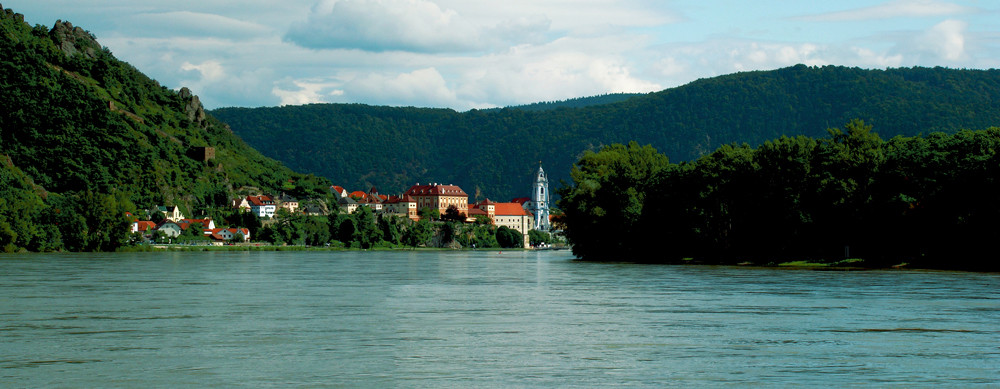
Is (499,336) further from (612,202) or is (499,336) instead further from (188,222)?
(188,222)

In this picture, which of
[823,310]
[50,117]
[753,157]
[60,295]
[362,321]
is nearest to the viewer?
[362,321]

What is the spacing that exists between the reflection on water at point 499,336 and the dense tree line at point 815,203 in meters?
17.8

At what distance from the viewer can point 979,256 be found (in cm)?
7212

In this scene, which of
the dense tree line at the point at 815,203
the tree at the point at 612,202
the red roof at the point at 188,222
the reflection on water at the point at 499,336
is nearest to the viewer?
the reflection on water at the point at 499,336

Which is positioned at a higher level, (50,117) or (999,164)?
(50,117)

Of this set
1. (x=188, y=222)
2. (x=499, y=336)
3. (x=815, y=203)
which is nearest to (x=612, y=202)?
(x=815, y=203)

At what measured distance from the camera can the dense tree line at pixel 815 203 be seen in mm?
71938

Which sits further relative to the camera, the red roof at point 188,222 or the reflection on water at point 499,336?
the red roof at point 188,222

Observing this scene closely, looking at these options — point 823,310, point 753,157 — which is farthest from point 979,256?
point 823,310

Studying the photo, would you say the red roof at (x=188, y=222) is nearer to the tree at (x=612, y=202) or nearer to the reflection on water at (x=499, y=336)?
the tree at (x=612, y=202)

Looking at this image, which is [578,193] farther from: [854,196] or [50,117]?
[50,117]

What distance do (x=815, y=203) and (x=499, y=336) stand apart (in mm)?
58065

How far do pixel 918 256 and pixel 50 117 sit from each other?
16499 centimetres

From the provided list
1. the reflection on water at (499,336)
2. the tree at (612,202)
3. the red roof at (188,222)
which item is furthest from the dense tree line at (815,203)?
the red roof at (188,222)
